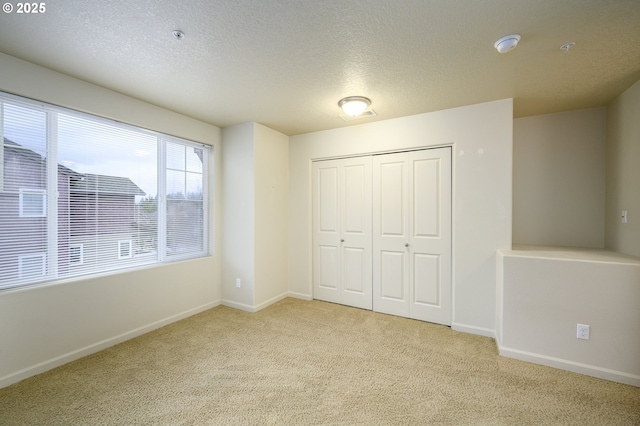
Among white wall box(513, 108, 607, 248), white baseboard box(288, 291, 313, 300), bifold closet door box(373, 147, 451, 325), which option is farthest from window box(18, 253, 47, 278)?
Answer: white wall box(513, 108, 607, 248)

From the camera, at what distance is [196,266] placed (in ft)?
12.1

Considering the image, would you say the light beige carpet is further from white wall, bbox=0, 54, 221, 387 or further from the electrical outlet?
the electrical outlet

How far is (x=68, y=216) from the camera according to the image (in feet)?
8.44

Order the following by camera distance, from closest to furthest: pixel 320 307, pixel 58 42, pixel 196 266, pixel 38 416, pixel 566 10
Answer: pixel 566 10, pixel 38 416, pixel 58 42, pixel 196 266, pixel 320 307

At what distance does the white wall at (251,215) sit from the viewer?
3.76 metres

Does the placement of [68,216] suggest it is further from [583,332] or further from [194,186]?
[583,332]

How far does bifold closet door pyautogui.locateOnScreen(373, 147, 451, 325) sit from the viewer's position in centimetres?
333

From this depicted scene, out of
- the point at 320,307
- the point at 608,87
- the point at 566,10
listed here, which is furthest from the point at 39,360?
the point at 608,87

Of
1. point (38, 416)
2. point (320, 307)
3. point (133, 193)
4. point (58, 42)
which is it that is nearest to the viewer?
point (38, 416)

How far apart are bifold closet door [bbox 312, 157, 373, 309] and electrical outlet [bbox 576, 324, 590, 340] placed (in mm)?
2117

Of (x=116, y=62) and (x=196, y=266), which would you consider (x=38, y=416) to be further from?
(x=116, y=62)

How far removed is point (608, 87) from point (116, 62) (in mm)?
4497

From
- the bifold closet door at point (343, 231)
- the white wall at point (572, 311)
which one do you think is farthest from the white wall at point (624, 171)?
the bifold closet door at point (343, 231)

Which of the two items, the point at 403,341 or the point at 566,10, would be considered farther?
the point at 403,341
